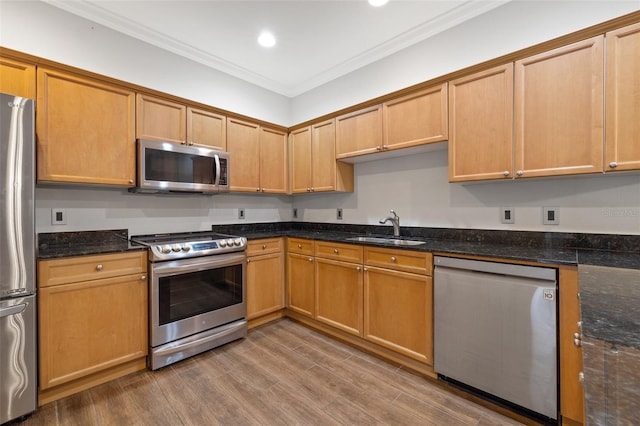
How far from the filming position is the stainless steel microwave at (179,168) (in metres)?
2.39

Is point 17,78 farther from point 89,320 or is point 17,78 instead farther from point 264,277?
point 264,277

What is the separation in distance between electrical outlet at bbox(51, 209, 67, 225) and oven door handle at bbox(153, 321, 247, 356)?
4.23 feet

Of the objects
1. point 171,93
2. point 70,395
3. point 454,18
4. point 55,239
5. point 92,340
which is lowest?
point 70,395

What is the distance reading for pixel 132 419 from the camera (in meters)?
1.71

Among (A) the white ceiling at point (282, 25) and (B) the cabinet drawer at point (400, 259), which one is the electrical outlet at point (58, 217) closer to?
(A) the white ceiling at point (282, 25)

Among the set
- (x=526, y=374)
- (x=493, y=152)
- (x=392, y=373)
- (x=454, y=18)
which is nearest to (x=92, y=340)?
(x=392, y=373)

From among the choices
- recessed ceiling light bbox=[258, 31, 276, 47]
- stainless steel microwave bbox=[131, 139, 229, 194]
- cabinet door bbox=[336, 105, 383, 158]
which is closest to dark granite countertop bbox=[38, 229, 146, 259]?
stainless steel microwave bbox=[131, 139, 229, 194]

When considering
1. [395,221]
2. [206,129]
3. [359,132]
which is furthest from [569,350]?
[206,129]

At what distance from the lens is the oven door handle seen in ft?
7.32

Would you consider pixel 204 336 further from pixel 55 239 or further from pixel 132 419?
pixel 55 239

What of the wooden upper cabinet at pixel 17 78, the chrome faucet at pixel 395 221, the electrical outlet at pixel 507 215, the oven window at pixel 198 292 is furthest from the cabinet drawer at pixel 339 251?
the wooden upper cabinet at pixel 17 78

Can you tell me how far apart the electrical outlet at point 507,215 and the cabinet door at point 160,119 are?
2.91 metres

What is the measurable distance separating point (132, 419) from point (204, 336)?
0.79 m

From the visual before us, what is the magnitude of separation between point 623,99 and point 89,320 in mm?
3690
